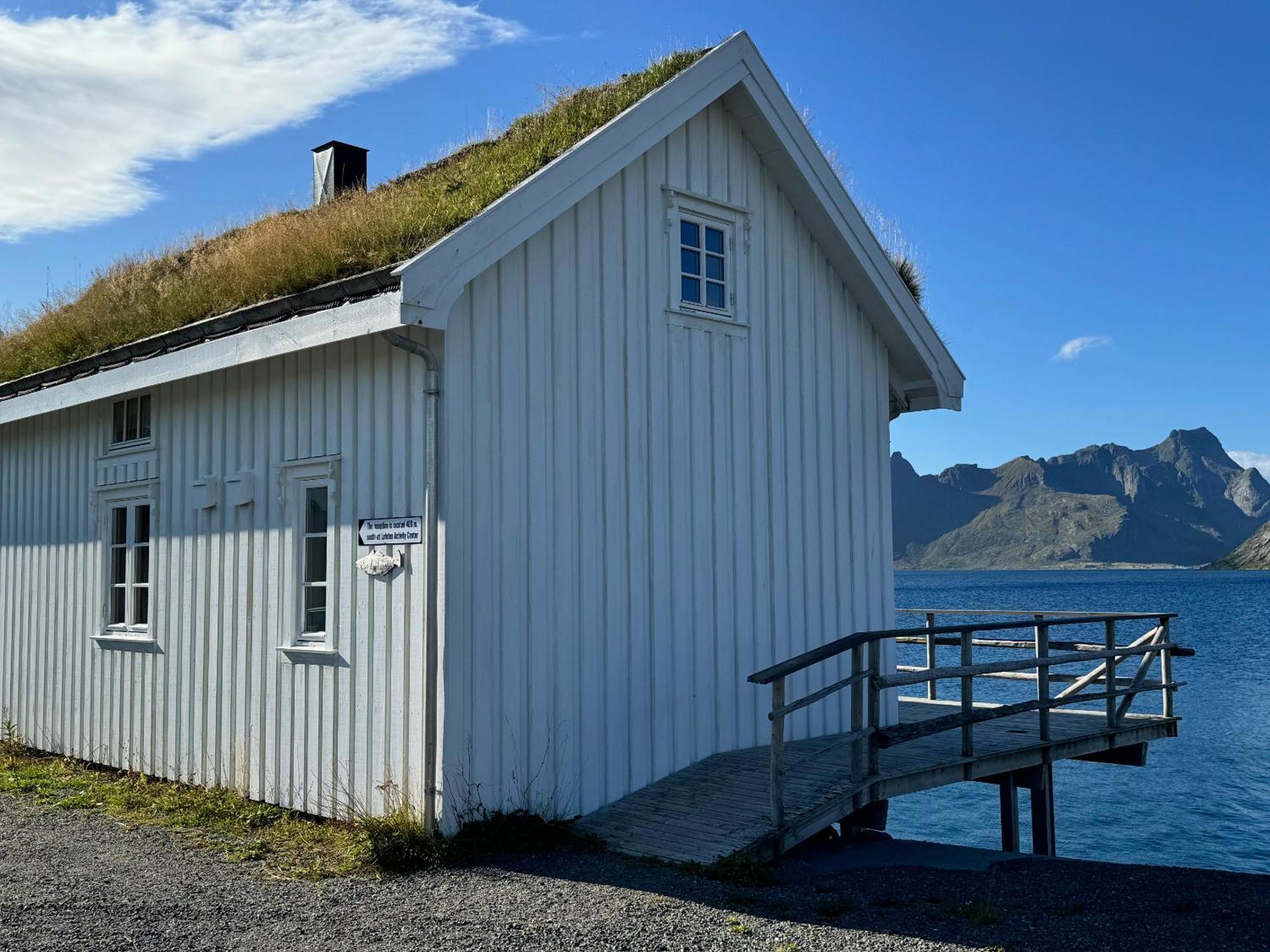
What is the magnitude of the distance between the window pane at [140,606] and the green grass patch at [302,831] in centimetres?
153

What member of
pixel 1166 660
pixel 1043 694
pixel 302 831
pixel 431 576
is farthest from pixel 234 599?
pixel 1166 660

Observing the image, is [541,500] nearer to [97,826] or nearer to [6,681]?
[97,826]

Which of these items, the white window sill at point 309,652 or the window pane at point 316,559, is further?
the window pane at point 316,559

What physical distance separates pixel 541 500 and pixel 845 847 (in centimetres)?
345

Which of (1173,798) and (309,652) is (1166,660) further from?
(1173,798)

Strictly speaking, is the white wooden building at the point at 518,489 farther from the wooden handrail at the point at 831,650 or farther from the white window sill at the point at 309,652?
the wooden handrail at the point at 831,650

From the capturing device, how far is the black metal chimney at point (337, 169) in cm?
1482

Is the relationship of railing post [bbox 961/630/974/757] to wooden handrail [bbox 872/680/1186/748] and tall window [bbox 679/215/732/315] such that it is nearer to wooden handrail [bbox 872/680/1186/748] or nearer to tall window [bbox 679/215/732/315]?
wooden handrail [bbox 872/680/1186/748]

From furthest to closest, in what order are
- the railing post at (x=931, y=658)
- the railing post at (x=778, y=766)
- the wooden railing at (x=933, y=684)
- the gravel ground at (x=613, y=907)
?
the railing post at (x=931, y=658) < the wooden railing at (x=933, y=684) < the railing post at (x=778, y=766) < the gravel ground at (x=613, y=907)

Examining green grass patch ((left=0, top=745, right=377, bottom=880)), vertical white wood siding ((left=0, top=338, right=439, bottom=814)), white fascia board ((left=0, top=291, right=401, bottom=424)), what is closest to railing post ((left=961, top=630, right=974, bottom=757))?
vertical white wood siding ((left=0, top=338, right=439, bottom=814))

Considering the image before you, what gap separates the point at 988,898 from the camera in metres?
7.70

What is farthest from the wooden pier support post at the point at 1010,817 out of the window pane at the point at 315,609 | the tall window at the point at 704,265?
the window pane at the point at 315,609

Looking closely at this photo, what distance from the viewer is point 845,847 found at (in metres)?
9.39

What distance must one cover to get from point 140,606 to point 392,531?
14.6ft
